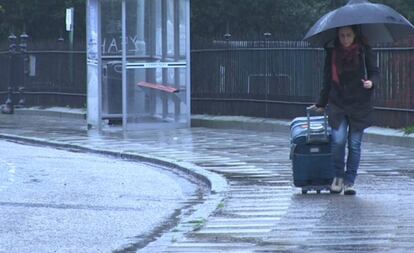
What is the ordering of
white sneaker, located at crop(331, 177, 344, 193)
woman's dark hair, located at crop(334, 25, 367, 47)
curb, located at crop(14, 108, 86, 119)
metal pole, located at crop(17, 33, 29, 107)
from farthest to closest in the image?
metal pole, located at crop(17, 33, 29, 107) → curb, located at crop(14, 108, 86, 119) → white sneaker, located at crop(331, 177, 344, 193) → woman's dark hair, located at crop(334, 25, 367, 47)

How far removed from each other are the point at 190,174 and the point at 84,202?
2.69m

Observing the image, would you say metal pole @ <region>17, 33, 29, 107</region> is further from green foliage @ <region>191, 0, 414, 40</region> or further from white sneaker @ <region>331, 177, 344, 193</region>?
white sneaker @ <region>331, 177, 344, 193</region>

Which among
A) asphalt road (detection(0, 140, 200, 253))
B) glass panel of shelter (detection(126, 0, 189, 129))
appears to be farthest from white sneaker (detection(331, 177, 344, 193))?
glass panel of shelter (detection(126, 0, 189, 129))

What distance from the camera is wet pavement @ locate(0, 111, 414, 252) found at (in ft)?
27.5

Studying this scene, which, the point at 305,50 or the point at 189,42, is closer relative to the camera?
the point at 305,50

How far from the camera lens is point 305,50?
19.3 metres

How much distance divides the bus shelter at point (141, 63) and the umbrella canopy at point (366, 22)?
399 inches

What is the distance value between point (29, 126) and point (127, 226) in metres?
13.9

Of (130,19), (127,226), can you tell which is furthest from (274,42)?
(127,226)

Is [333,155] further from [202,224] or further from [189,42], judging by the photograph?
[189,42]

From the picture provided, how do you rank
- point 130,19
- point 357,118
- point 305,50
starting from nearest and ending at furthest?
point 357,118
point 305,50
point 130,19

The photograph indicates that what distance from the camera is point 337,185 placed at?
10.8m

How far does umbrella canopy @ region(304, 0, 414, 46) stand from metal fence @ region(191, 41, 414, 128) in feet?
18.5

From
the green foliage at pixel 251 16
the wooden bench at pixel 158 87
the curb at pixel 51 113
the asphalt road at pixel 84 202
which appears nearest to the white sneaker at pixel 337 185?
the asphalt road at pixel 84 202
